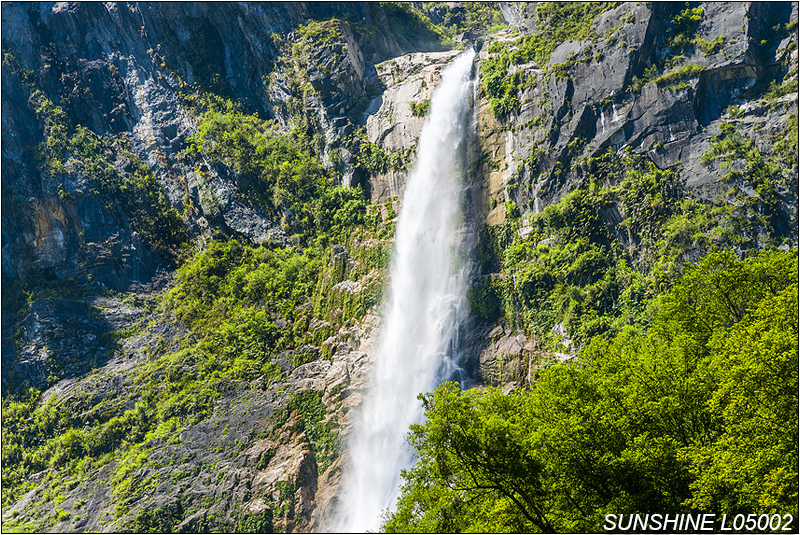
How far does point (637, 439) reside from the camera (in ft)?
37.2

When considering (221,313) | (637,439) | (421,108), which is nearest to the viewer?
(637,439)

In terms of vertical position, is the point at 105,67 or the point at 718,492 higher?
the point at 105,67

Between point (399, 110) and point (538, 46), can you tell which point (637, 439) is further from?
point (399, 110)

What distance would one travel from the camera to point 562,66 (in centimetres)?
2988

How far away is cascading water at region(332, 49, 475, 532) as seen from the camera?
87.0 feet

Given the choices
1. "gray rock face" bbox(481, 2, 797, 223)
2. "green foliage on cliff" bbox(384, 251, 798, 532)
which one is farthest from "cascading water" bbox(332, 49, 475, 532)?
"green foliage on cliff" bbox(384, 251, 798, 532)

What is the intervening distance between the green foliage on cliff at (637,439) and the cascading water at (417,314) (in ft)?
42.6

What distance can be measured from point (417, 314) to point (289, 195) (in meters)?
14.4

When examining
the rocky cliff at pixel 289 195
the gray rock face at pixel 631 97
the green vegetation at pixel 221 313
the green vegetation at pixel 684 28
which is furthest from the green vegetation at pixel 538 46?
the green vegetation at pixel 221 313

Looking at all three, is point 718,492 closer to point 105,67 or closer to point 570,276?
point 570,276

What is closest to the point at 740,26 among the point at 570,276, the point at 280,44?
the point at 570,276

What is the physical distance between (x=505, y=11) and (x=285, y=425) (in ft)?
143

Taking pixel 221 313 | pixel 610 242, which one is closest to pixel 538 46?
pixel 610 242

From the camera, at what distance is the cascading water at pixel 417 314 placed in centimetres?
2653
